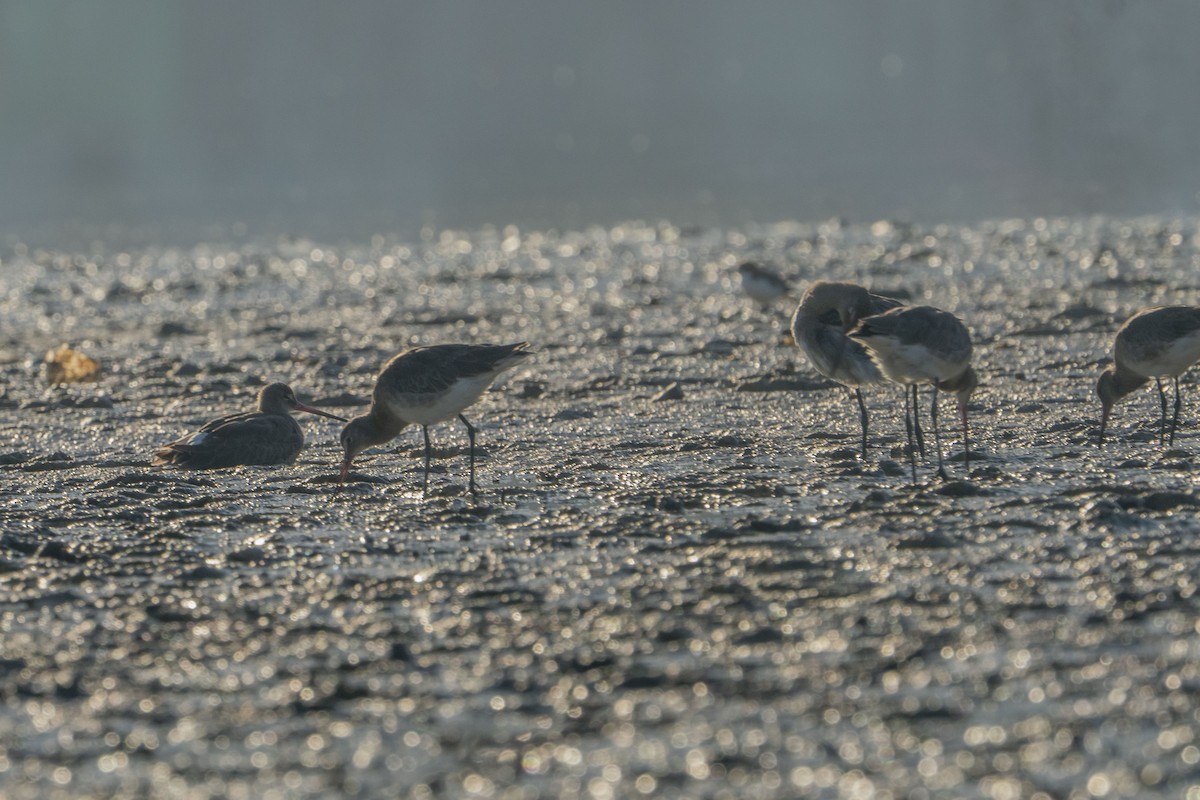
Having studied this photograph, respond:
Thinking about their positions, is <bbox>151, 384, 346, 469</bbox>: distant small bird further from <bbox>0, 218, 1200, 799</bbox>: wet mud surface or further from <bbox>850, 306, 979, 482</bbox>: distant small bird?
<bbox>850, 306, 979, 482</bbox>: distant small bird

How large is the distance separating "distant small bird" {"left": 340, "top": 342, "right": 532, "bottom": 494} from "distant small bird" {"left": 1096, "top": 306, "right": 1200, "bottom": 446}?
3029 millimetres

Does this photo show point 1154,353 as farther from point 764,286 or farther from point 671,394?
point 764,286

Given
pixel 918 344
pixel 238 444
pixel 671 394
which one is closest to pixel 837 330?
pixel 918 344

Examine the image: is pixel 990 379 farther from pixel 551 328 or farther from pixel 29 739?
pixel 29 739

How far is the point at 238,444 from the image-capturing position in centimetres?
904

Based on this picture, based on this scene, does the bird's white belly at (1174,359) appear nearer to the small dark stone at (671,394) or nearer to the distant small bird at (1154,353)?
the distant small bird at (1154,353)

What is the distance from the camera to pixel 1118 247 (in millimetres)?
18625

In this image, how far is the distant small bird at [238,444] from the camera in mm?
8977

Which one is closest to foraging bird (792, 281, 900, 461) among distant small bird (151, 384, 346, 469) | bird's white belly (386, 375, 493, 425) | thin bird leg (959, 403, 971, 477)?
thin bird leg (959, 403, 971, 477)

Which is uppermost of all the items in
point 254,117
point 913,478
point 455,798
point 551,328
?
point 254,117

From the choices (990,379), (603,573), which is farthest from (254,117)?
(603,573)

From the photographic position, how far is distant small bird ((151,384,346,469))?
353 inches

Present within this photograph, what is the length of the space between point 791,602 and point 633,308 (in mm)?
10218

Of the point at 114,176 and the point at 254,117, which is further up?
the point at 254,117
